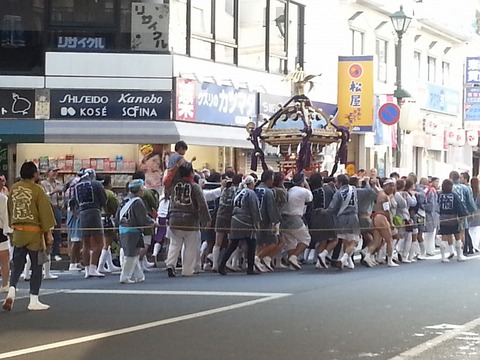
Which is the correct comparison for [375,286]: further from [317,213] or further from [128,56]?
[128,56]

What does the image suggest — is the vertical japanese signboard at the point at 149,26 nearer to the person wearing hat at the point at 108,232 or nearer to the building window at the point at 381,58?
the person wearing hat at the point at 108,232

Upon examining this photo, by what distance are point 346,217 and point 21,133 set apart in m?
8.38

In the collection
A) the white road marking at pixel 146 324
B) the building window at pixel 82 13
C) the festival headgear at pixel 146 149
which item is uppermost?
the building window at pixel 82 13

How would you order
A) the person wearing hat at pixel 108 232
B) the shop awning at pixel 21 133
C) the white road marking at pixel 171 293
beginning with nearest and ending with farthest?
the white road marking at pixel 171 293, the person wearing hat at pixel 108 232, the shop awning at pixel 21 133

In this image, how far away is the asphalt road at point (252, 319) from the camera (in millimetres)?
9383

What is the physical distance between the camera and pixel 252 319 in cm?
1128

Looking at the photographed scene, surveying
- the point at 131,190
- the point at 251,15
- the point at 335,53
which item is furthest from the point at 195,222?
the point at 335,53

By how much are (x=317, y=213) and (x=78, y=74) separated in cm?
763

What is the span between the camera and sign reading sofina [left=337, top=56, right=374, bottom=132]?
2947 cm

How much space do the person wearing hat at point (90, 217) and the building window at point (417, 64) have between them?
73.1ft

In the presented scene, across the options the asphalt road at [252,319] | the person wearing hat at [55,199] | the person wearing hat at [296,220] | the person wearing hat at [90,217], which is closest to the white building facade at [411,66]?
the person wearing hat at [296,220]

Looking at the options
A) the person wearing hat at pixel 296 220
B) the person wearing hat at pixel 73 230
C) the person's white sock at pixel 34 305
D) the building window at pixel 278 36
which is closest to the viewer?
the person's white sock at pixel 34 305

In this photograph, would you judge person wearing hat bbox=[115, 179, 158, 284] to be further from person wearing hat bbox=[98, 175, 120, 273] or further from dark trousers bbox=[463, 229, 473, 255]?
dark trousers bbox=[463, 229, 473, 255]

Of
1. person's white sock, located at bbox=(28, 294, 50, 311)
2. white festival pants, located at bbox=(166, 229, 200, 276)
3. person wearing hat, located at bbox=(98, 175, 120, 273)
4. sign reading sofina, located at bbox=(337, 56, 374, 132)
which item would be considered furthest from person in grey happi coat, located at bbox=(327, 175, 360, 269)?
sign reading sofina, located at bbox=(337, 56, 374, 132)
